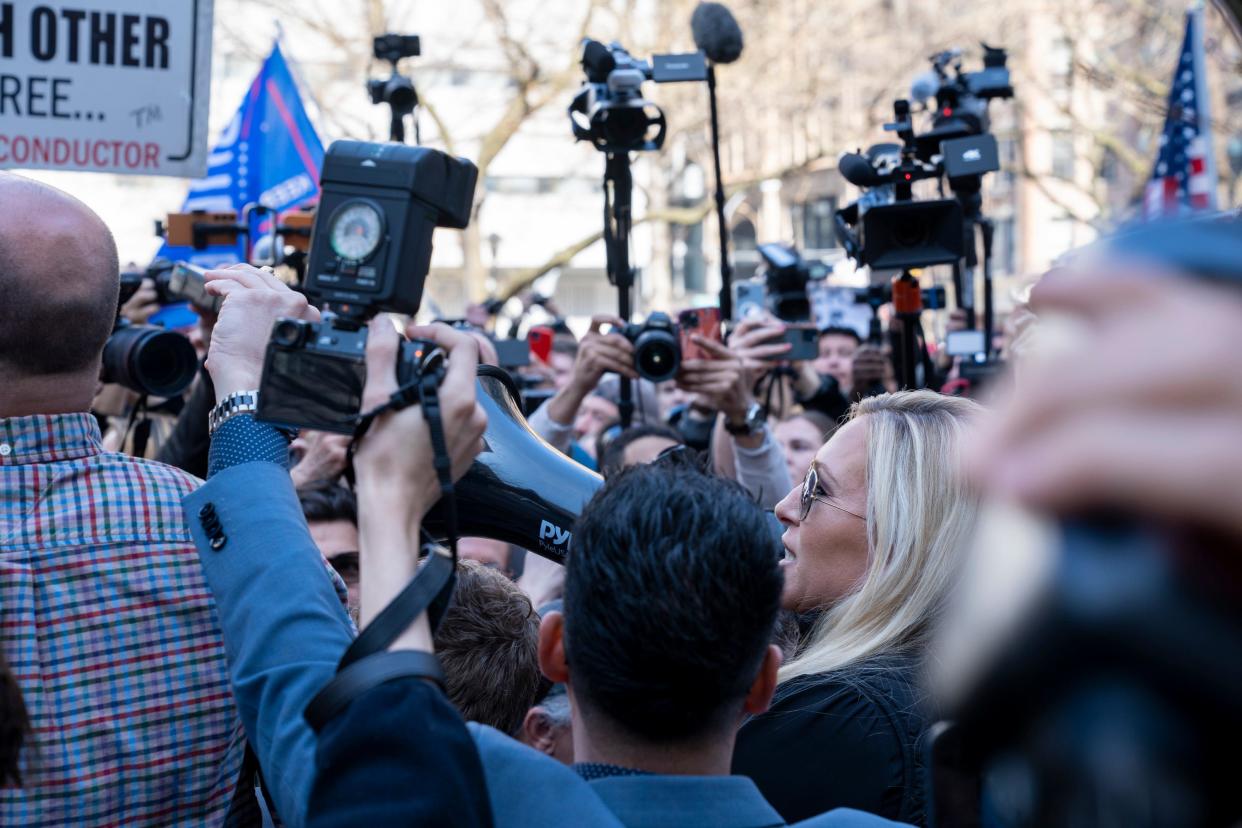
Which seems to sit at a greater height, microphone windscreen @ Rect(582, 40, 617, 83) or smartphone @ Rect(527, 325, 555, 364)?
microphone windscreen @ Rect(582, 40, 617, 83)

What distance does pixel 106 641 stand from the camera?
1769 millimetres

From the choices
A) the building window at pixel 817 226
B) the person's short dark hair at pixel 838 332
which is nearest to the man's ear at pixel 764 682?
the person's short dark hair at pixel 838 332

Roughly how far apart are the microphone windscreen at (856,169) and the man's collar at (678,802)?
3.11m

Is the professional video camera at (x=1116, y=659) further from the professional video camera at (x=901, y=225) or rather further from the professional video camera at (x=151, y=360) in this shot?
the professional video camera at (x=901, y=225)

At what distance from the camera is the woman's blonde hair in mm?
2420

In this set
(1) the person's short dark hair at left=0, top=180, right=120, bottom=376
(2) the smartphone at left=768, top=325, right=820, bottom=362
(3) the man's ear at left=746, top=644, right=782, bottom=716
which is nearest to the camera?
(3) the man's ear at left=746, top=644, right=782, bottom=716

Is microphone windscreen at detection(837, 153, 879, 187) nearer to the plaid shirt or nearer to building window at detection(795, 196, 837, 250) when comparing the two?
the plaid shirt

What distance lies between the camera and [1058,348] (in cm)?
68

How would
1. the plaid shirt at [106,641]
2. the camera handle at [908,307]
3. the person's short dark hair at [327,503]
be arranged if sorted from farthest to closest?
the camera handle at [908,307] < the person's short dark hair at [327,503] < the plaid shirt at [106,641]

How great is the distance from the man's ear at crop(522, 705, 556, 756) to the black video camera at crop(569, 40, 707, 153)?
2585 millimetres

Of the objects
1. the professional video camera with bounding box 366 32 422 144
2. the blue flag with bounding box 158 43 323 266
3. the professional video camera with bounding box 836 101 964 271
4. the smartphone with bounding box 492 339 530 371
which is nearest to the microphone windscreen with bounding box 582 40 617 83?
the professional video camera with bounding box 366 32 422 144

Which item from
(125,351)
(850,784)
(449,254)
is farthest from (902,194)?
(449,254)

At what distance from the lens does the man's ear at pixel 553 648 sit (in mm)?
1609

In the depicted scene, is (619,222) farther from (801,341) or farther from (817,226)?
(817,226)
